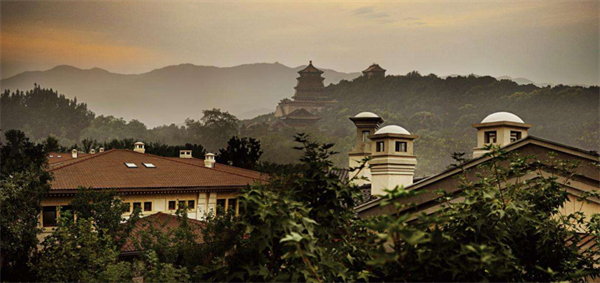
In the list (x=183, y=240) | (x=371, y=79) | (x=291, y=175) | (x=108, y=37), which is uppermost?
(x=108, y=37)

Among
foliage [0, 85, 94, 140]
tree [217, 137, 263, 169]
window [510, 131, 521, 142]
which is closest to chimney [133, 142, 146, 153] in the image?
tree [217, 137, 263, 169]

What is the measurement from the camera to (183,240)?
1555 cm

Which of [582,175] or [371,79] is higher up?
[371,79]

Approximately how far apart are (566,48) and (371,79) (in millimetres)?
41436

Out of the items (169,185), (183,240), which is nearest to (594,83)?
(169,185)

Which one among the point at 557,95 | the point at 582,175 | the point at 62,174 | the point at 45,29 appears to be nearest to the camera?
the point at 582,175

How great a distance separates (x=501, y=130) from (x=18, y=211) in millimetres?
13796

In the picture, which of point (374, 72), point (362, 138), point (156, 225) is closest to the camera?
point (362, 138)

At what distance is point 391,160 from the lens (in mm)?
11836

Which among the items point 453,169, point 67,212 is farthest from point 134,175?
point 453,169

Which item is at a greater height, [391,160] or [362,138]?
[362,138]

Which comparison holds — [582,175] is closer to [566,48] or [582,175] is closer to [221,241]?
[221,241]

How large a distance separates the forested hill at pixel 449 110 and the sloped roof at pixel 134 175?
164 feet

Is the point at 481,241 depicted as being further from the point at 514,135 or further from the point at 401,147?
the point at 514,135
